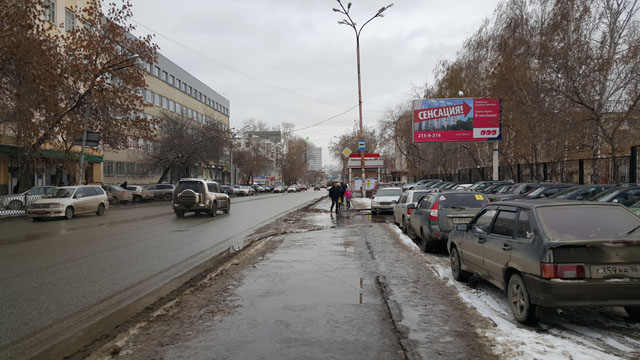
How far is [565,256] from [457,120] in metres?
26.0

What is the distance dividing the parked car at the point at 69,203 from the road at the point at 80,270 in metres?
4.59

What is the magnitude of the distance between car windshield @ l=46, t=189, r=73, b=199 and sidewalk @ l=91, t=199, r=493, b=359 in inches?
648

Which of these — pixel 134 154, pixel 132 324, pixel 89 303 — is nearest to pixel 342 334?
pixel 132 324

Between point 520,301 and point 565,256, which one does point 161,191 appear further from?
point 565,256

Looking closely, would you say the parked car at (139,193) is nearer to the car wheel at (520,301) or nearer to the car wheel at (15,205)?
the car wheel at (15,205)

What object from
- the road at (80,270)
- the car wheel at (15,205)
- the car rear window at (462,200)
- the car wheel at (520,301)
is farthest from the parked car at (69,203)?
the car wheel at (520,301)

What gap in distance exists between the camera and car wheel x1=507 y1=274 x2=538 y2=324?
514 centimetres

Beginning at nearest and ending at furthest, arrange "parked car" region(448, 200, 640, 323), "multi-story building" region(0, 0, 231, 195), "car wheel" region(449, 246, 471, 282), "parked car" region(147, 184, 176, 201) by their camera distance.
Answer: "parked car" region(448, 200, 640, 323)
"car wheel" region(449, 246, 471, 282)
"multi-story building" region(0, 0, 231, 195)
"parked car" region(147, 184, 176, 201)

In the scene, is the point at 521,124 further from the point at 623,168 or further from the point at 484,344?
the point at 484,344

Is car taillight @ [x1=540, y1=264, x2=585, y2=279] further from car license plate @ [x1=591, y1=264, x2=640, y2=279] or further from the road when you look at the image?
the road

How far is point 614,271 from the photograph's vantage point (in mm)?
4863

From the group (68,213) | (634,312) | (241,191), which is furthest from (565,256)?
(241,191)

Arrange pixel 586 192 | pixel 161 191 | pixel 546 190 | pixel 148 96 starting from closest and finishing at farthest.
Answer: pixel 586 192 < pixel 546 190 < pixel 161 191 < pixel 148 96

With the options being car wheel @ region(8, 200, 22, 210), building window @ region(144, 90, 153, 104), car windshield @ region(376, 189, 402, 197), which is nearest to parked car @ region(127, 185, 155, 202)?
car wheel @ region(8, 200, 22, 210)
